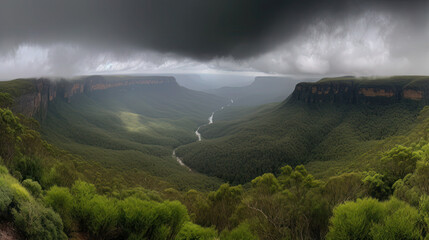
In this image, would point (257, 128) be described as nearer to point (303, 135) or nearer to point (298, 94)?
point (303, 135)

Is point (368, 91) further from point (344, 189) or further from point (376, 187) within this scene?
point (344, 189)

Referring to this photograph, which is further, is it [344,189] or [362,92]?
[362,92]

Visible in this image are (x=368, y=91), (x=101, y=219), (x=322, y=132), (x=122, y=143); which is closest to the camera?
(x=101, y=219)

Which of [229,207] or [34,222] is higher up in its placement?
[34,222]

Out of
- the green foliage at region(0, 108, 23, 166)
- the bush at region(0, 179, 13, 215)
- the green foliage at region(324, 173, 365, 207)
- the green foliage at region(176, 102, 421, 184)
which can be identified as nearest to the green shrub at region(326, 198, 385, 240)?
the green foliage at region(324, 173, 365, 207)

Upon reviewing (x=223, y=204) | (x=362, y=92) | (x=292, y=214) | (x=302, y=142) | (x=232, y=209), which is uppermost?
(x=362, y=92)

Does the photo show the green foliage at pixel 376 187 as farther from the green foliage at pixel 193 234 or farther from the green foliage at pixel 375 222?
the green foliage at pixel 193 234

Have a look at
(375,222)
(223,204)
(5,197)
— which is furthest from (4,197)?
(223,204)

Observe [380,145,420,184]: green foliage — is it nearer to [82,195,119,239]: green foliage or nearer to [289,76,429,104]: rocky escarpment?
[82,195,119,239]: green foliage

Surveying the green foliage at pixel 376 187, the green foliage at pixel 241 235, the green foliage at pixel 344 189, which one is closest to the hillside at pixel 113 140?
the green foliage at pixel 241 235
